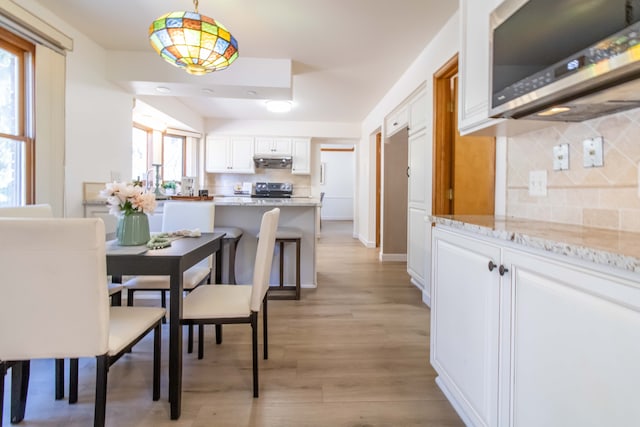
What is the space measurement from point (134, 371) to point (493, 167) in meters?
2.57

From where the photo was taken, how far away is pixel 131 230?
5.32 feet

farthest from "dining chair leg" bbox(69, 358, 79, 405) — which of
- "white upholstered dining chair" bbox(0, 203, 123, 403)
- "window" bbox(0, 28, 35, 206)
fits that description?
"window" bbox(0, 28, 35, 206)

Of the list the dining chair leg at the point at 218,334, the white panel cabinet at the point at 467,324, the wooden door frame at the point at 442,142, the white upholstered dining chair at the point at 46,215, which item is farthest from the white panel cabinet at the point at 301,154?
the white panel cabinet at the point at 467,324

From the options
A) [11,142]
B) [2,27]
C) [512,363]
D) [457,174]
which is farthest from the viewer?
[457,174]

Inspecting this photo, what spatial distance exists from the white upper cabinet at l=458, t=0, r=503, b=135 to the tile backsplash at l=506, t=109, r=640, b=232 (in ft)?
1.06

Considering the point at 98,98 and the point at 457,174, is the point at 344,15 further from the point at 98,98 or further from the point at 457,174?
the point at 98,98

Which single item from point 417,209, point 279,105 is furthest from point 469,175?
point 279,105

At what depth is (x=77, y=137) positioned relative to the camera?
2766 millimetres

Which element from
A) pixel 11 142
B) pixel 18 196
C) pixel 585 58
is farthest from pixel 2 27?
pixel 585 58

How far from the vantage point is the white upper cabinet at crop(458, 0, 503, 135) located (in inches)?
54.4

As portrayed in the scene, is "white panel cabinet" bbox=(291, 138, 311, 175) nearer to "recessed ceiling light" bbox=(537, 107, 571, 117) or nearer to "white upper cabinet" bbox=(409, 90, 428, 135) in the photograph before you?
"white upper cabinet" bbox=(409, 90, 428, 135)

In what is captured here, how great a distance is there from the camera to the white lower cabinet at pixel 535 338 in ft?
2.17

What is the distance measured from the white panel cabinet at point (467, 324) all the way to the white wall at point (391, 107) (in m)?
1.47

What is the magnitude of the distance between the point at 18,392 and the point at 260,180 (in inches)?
212
